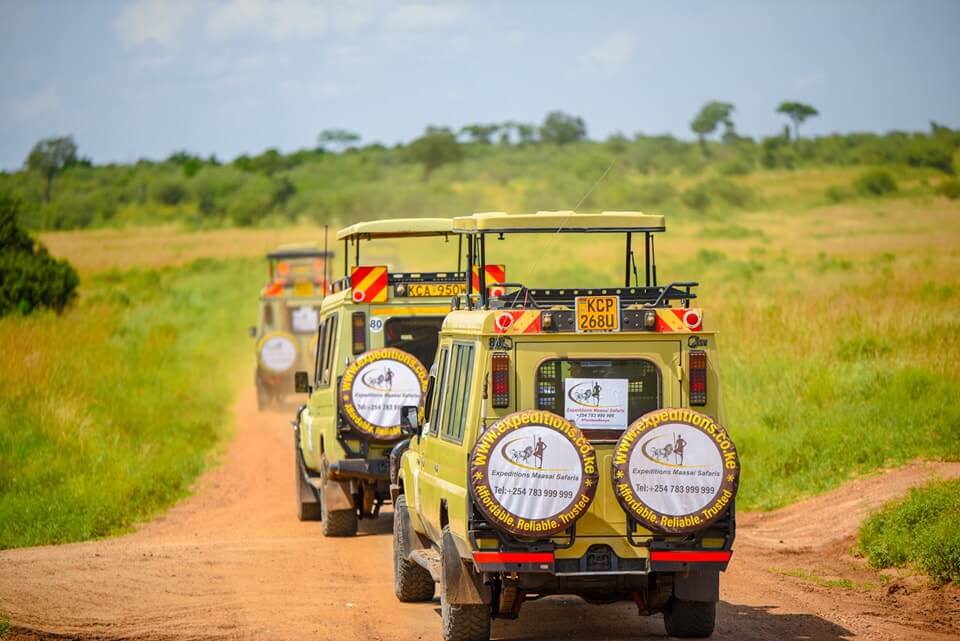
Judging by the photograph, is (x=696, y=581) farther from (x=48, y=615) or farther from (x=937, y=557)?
(x=48, y=615)

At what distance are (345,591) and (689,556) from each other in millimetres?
3456

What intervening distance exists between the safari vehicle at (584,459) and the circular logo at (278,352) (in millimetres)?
15743

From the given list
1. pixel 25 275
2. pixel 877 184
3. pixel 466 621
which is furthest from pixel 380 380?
pixel 877 184

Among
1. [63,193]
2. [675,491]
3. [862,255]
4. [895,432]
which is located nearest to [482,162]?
[63,193]

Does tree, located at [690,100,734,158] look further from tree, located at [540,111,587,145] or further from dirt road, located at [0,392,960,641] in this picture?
dirt road, located at [0,392,960,641]

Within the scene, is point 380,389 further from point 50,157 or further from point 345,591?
point 50,157

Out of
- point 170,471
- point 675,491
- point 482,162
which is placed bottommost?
point 170,471

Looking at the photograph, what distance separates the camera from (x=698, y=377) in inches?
304

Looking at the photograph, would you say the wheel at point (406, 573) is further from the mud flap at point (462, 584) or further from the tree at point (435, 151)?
the tree at point (435, 151)

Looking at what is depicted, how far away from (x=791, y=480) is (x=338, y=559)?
17.9ft

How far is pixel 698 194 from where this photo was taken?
71500 millimetres

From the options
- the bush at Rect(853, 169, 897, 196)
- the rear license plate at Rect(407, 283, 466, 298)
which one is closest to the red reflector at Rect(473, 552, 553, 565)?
the rear license plate at Rect(407, 283, 466, 298)

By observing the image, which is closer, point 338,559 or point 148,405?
point 338,559

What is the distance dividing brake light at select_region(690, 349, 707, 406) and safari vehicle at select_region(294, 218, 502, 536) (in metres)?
4.33
